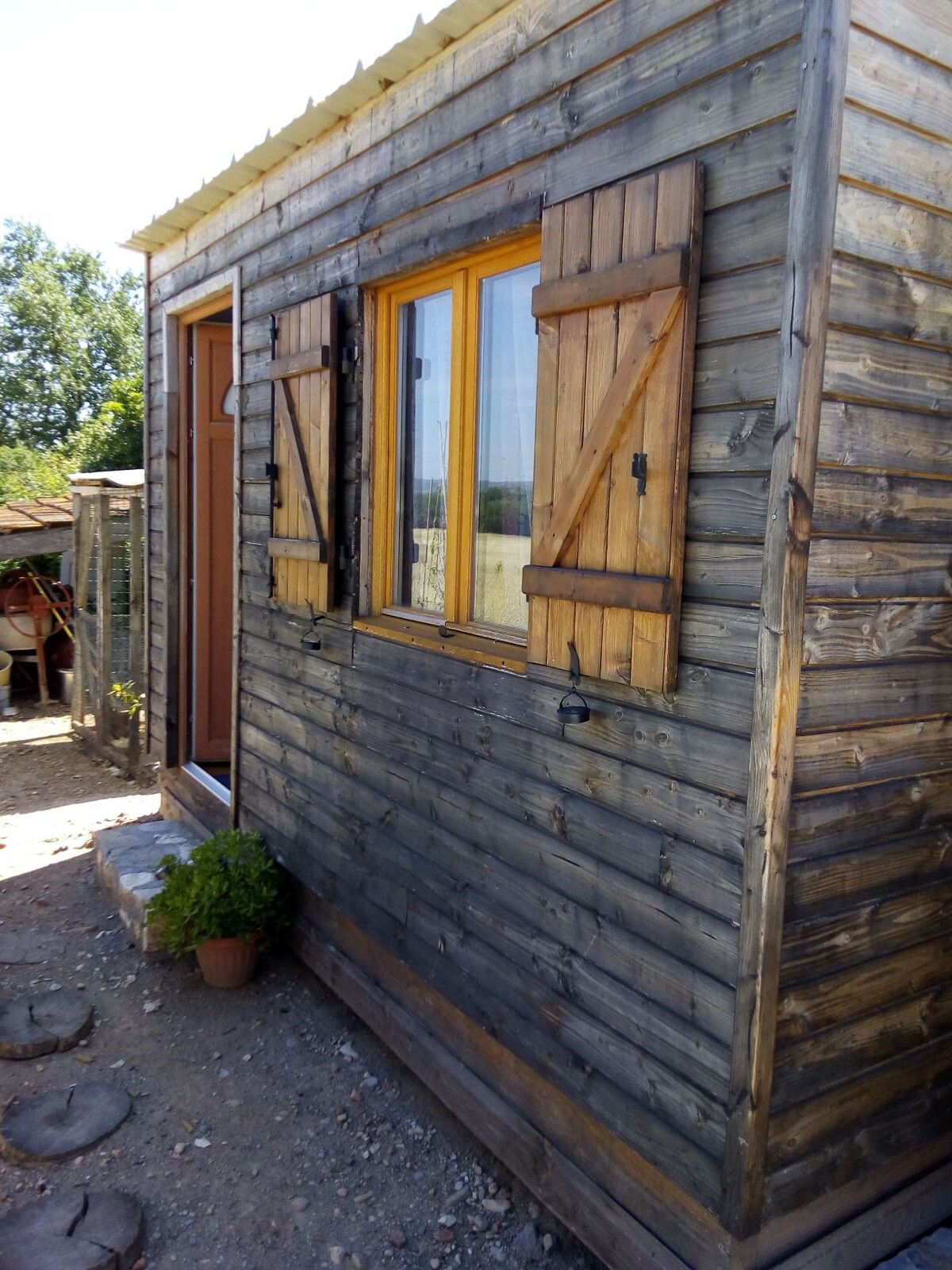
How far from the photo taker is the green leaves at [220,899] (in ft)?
13.0

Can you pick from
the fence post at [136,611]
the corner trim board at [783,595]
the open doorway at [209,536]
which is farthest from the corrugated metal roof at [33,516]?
the corner trim board at [783,595]

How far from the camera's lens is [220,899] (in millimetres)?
3975

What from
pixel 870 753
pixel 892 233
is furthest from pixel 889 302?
pixel 870 753

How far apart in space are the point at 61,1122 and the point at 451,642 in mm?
2001

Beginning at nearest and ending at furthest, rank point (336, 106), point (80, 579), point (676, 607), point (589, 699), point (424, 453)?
point (676, 607)
point (589, 699)
point (424, 453)
point (336, 106)
point (80, 579)

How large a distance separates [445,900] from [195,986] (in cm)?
159

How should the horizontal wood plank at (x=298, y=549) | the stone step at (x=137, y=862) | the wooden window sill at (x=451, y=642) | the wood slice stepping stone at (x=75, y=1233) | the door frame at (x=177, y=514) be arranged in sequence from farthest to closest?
the door frame at (x=177, y=514) < the stone step at (x=137, y=862) < the horizontal wood plank at (x=298, y=549) < the wooden window sill at (x=451, y=642) < the wood slice stepping stone at (x=75, y=1233)

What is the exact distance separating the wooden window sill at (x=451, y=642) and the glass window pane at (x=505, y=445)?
0.29ft

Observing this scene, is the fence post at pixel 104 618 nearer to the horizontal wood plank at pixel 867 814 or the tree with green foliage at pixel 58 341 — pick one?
the horizontal wood plank at pixel 867 814

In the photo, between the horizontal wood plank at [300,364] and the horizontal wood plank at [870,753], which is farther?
the horizontal wood plank at [300,364]

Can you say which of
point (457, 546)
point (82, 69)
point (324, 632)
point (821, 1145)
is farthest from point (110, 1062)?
point (82, 69)

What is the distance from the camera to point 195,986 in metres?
4.11

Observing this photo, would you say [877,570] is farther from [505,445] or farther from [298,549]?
[298,549]

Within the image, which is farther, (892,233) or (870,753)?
(870,753)
